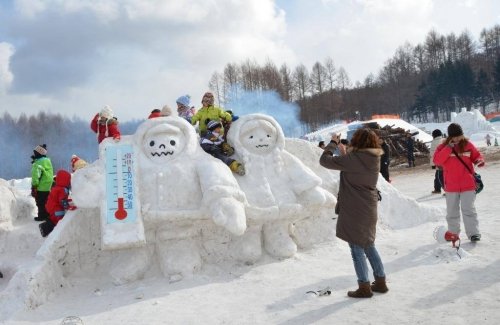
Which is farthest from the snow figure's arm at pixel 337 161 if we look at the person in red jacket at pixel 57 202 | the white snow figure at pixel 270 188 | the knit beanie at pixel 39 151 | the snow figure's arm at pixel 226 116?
the knit beanie at pixel 39 151

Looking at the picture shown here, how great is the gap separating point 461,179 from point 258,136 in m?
2.29

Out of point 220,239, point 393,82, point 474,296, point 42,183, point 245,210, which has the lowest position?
point 474,296

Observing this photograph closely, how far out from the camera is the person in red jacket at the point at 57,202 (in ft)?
→ 17.7

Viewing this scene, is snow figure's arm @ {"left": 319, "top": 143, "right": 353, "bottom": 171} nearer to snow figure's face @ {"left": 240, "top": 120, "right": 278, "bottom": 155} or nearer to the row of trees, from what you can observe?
snow figure's face @ {"left": 240, "top": 120, "right": 278, "bottom": 155}

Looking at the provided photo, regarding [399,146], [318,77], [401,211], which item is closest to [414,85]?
[318,77]

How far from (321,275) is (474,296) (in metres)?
1.33

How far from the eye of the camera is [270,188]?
4.95 metres

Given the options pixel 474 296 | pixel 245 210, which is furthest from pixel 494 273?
pixel 245 210

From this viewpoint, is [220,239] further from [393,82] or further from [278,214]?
[393,82]

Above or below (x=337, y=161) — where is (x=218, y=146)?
above

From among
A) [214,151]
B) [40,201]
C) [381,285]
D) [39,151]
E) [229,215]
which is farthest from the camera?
[39,151]

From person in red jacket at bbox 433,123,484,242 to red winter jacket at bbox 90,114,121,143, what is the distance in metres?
3.64

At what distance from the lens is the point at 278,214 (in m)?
4.78

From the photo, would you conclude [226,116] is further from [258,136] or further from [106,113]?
[106,113]
